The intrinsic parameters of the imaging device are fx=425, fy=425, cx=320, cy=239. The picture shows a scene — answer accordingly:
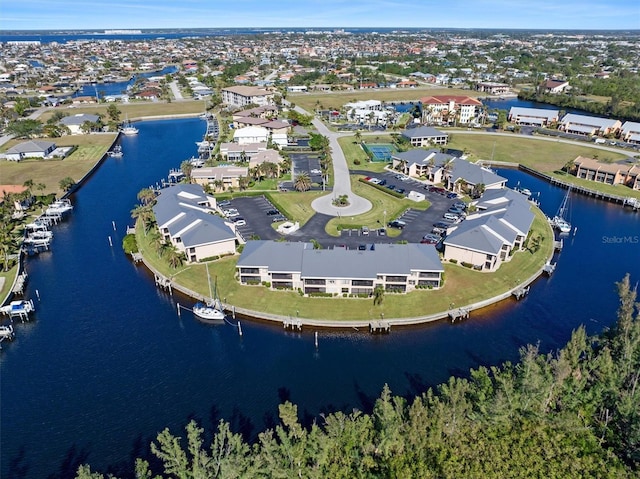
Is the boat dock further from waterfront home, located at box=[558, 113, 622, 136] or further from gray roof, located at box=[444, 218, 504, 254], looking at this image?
waterfront home, located at box=[558, 113, 622, 136]

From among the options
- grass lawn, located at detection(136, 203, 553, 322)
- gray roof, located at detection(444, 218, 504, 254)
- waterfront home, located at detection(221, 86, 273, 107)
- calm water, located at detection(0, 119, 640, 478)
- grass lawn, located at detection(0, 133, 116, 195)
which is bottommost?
calm water, located at detection(0, 119, 640, 478)

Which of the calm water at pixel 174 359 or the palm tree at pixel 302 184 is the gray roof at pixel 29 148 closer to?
the calm water at pixel 174 359

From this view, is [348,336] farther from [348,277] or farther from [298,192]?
[298,192]

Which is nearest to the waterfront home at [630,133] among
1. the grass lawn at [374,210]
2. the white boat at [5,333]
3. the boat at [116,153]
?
the grass lawn at [374,210]

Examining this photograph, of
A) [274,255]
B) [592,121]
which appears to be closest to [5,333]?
[274,255]

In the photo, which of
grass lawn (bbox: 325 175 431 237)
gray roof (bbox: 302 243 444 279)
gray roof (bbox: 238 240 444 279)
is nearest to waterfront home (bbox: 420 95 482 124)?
grass lawn (bbox: 325 175 431 237)

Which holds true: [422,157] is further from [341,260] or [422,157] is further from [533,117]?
[533,117]
